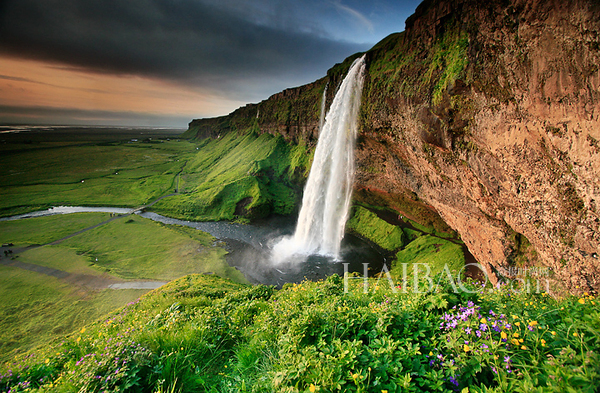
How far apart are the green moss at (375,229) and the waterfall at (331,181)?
64.3 inches

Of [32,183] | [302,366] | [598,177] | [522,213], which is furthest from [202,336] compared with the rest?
[32,183]

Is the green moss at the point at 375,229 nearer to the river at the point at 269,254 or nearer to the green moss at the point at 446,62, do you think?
the river at the point at 269,254

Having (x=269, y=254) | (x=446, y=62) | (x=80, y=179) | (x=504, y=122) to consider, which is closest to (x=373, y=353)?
(x=504, y=122)

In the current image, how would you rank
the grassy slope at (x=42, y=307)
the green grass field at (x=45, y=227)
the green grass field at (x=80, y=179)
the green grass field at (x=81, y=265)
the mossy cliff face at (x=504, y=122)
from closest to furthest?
the mossy cliff face at (x=504, y=122), the grassy slope at (x=42, y=307), the green grass field at (x=81, y=265), the green grass field at (x=45, y=227), the green grass field at (x=80, y=179)

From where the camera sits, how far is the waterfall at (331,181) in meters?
18.7

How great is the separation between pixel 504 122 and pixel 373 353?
9.65 metres

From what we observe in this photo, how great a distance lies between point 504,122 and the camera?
8.46 m

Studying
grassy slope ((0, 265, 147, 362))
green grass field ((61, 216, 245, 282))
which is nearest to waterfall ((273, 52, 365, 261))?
green grass field ((61, 216, 245, 282))

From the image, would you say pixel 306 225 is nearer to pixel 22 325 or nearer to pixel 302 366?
pixel 22 325

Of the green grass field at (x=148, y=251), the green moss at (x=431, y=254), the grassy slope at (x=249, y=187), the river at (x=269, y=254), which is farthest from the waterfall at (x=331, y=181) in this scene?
the grassy slope at (x=249, y=187)

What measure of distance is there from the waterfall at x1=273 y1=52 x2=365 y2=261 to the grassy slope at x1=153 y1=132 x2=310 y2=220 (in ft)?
24.2

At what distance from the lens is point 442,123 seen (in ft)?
35.9

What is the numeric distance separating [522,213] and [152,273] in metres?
21.2

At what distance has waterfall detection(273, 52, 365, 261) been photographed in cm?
1870
